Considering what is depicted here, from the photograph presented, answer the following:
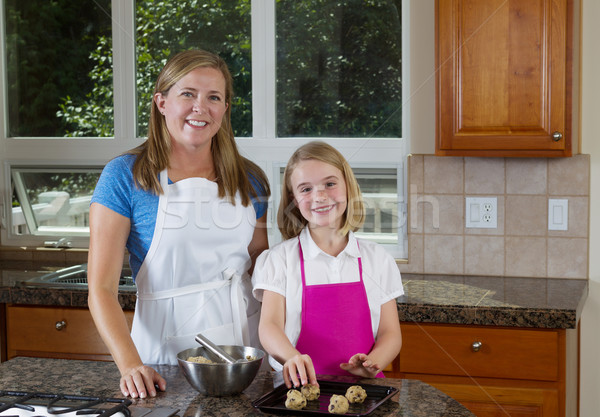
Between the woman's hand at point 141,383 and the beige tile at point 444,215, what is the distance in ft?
5.32

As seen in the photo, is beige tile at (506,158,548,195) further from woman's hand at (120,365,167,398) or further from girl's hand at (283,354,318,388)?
woman's hand at (120,365,167,398)

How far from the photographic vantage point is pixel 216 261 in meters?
1.77

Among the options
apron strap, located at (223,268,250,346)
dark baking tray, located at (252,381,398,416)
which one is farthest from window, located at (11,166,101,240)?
dark baking tray, located at (252,381,398,416)

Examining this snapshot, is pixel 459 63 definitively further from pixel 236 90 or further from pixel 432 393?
pixel 432 393

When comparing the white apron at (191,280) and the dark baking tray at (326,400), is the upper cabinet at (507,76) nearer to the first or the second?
the white apron at (191,280)

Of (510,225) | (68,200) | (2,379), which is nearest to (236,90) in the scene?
(68,200)

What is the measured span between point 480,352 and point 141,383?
1.24 meters

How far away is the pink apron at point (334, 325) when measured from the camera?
1.64m

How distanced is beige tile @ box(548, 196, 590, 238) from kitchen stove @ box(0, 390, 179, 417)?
1901mm

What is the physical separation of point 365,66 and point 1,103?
5.60ft

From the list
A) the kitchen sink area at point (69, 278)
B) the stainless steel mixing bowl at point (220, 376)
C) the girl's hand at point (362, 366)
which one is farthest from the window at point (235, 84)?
the stainless steel mixing bowl at point (220, 376)

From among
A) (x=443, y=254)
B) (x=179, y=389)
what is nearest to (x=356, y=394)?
(x=179, y=389)

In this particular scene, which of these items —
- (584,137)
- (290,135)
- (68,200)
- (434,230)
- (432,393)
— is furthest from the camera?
(68,200)

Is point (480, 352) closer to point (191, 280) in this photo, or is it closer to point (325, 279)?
point (325, 279)
